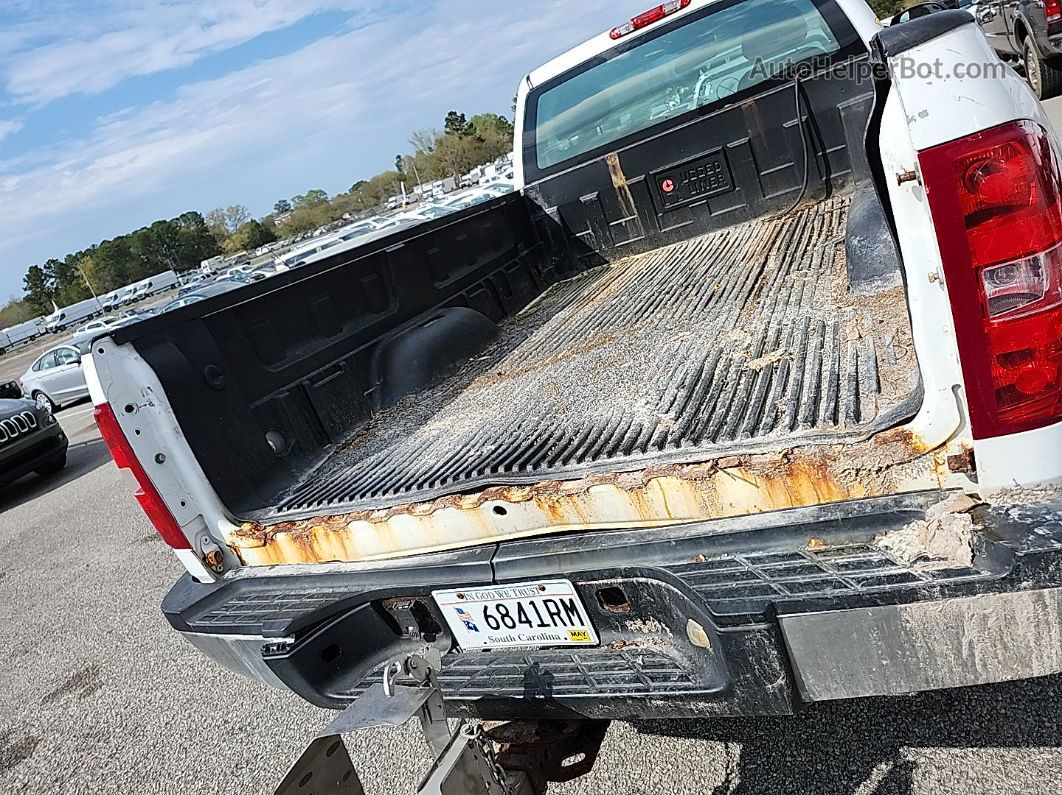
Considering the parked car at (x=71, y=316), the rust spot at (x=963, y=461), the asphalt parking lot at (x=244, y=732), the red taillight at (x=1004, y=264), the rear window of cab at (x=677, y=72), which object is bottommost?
the asphalt parking lot at (x=244, y=732)

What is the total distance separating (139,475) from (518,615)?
3.97 ft

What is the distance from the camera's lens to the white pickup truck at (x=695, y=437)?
137 cm

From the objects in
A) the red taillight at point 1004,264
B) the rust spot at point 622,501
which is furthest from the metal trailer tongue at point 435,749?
the red taillight at point 1004,264

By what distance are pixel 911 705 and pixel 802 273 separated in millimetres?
1523

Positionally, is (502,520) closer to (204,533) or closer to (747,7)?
(204,533)

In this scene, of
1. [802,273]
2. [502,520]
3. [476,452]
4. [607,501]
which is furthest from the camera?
[802,273]

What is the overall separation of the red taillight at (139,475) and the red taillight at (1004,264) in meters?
2.11

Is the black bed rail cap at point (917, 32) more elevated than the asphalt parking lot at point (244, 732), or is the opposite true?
the black bed rail cap at point (917, 32)

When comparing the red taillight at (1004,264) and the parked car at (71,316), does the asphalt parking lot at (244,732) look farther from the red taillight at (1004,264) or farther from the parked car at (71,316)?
the parked car at (71,316)

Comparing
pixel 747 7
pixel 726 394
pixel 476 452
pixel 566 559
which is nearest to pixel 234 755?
pixel 476 452

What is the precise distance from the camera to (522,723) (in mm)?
2012

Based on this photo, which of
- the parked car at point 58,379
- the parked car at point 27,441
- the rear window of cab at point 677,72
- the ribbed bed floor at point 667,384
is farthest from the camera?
the parked car at point 58,379

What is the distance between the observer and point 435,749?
5.65 ft

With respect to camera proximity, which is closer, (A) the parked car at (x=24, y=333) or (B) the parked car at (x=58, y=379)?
(B) the parked car at (x=58, y=379)
